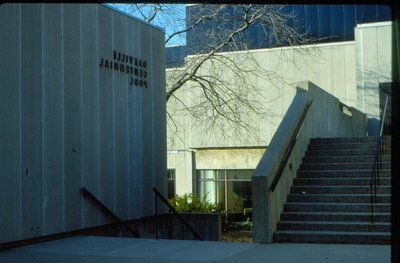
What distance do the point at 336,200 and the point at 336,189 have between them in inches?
18.8

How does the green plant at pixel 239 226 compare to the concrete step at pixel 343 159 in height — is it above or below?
below

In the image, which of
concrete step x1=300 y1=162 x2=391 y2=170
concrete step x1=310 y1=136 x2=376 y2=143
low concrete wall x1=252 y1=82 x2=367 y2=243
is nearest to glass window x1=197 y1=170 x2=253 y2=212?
low concrete wall x1=252 y1=82 x2=367 y2=243

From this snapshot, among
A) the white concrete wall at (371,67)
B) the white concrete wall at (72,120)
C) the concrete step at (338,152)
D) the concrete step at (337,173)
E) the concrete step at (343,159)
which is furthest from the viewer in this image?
the white concrete wall at (371,67)

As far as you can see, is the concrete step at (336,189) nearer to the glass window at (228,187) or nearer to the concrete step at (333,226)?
the concrete step at (333,226)

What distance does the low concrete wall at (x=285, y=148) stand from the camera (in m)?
10.3

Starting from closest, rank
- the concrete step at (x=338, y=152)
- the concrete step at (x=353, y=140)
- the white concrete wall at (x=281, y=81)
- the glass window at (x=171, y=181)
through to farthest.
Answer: the concrete step at (x=338, y=152)
the concrete step at (x=353, y=140)
the white concrete wall at (x=281, y=81)
the glass window at (x=171, y=181)

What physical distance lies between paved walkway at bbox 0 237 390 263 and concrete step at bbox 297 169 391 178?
306cm

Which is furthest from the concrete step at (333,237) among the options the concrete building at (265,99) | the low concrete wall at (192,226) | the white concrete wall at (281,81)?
the white concrete wall at (281,81)

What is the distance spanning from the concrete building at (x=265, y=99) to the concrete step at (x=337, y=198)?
12.7 meters

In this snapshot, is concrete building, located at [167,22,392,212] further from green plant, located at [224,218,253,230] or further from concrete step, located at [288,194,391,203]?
concrete step, located at [288,194,391,203]

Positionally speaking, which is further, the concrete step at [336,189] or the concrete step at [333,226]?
the concrete step at [336,189]

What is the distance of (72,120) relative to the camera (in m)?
12.0

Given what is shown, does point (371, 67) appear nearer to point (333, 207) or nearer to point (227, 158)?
point (227, 158)

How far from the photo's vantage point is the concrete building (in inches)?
968
